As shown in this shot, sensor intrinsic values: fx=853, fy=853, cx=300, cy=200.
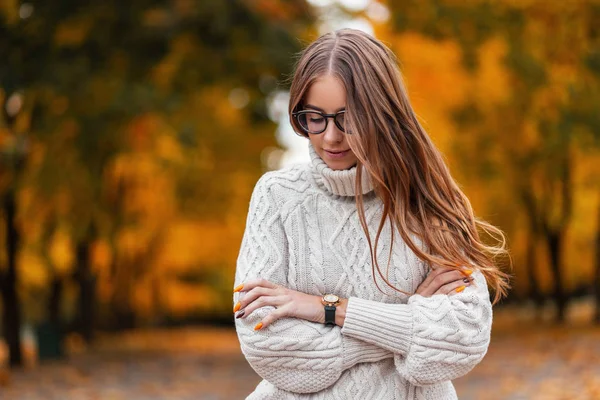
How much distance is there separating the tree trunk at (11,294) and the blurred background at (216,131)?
0.04m

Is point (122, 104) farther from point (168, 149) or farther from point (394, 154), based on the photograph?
point (394, 154)

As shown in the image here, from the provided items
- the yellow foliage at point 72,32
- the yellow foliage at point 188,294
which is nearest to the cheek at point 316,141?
the yellow foliage at point 72,32

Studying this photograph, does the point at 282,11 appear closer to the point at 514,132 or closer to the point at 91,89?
the point at 91,89

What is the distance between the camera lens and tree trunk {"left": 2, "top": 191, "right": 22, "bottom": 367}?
1411 cm

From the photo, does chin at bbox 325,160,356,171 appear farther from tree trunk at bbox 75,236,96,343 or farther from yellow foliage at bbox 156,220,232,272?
yellow foliage at bbox 156,220,232,272

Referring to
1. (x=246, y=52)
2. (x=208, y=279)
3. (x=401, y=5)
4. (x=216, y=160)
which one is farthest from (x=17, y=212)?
(x=208, y=279)

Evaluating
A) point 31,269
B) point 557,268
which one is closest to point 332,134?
point 557,268

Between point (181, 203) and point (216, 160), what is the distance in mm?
1989

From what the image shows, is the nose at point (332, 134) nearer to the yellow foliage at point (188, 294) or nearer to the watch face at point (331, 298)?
the watch face at point (331, 298)

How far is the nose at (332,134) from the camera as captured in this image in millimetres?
2311

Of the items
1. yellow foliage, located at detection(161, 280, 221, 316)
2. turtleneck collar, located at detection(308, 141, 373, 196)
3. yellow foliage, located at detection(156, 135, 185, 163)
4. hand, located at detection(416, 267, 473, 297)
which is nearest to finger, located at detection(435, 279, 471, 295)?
hand, located at detection(416, 267, 473, 297)

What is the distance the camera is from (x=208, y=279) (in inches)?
1050

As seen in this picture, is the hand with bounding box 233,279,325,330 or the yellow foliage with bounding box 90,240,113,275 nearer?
the hand with bounding box 233,279,325,330

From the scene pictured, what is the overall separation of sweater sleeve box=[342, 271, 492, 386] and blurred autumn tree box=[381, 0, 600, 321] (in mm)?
9391
